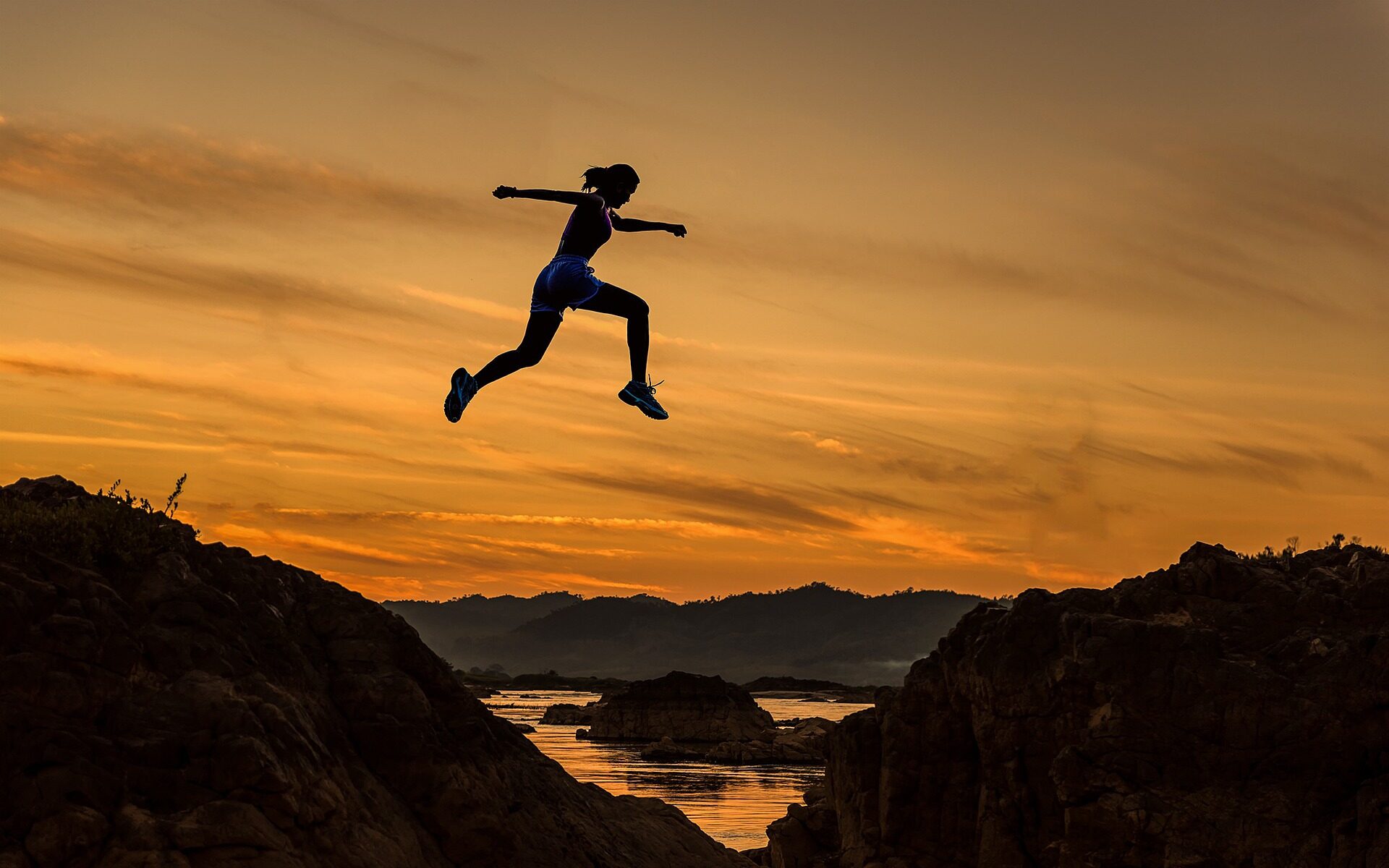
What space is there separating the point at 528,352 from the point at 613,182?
2.70 m

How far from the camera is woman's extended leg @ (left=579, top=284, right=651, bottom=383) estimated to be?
20828 mm

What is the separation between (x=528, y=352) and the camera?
20.2 meters

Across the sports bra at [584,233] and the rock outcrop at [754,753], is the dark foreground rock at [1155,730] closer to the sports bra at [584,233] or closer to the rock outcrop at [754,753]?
the sports bra at [584,233]

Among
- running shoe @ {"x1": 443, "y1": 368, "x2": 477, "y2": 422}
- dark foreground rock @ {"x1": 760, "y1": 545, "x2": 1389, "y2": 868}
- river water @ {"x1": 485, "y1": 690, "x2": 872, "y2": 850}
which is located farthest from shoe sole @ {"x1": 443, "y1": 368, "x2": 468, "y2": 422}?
river water @ {"x1": 485, "y1": 690, "x2": 872, "y2": 850}

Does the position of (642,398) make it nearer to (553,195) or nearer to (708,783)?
(553,195)

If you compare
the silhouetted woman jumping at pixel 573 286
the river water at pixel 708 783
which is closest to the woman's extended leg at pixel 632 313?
the silhouetted woman jumping at pixel 573 286

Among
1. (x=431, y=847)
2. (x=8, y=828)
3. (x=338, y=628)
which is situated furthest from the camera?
(x=338, y=628)

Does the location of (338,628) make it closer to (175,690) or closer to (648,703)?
(175,690)

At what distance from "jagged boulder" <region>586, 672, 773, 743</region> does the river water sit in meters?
9.63

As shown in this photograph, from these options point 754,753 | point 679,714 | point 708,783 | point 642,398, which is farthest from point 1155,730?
point 679,714

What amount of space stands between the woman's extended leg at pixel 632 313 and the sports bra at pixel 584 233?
776 mm

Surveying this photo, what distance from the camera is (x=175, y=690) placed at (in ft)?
63.1

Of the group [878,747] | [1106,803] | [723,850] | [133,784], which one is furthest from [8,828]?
[878,747]

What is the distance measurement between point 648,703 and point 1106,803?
143998 millimetres
